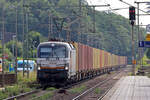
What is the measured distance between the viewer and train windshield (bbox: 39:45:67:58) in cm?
2684

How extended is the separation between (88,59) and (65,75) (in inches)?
554

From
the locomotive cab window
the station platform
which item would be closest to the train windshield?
the locomotive cab window

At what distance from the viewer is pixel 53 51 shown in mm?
27031

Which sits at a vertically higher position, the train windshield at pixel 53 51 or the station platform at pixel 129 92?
the train windshield at pixel 53 51

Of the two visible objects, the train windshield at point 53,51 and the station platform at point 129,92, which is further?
the train windshield at point 53,51

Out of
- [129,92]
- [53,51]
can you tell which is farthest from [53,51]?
[129,92]

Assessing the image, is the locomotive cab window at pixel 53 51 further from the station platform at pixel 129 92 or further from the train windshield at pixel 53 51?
the station platform at pixel 129 92

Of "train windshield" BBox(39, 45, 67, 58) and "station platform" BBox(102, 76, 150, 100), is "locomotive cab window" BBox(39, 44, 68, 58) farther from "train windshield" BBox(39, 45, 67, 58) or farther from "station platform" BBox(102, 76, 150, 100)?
"station platform" BBox(102, 76, 150, 100)

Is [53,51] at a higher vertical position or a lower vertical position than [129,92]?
higher

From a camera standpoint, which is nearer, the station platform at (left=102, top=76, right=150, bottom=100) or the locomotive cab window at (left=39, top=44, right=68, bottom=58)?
the station platform at (left=102, top=76, right=150, bottom=100)

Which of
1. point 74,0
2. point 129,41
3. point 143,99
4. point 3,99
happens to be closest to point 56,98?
point 3,99

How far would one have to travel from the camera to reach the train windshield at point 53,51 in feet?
88.1

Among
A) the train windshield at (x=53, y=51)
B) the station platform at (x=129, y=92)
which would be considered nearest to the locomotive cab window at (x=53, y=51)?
the train windshield at (x=53, y=51)

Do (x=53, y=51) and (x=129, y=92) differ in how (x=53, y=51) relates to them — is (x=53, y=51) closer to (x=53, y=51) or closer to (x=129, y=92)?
(x=53, y=51)
